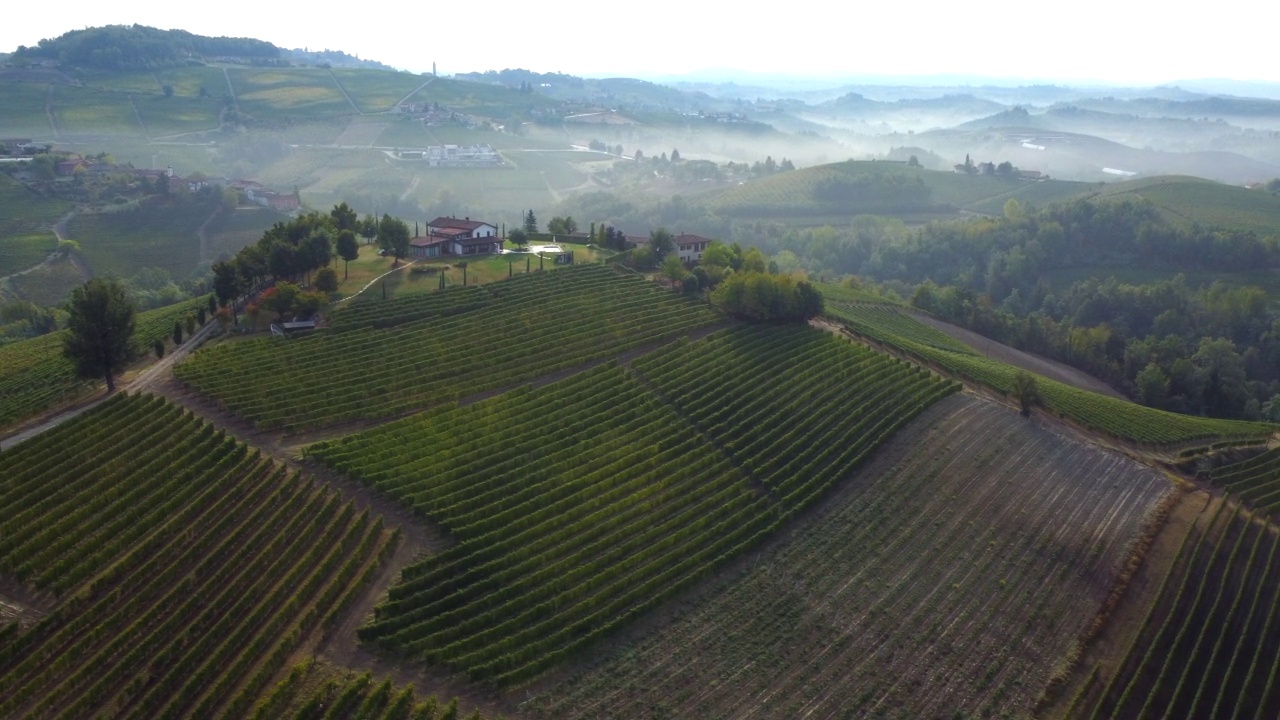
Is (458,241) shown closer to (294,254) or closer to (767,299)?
(294,254)

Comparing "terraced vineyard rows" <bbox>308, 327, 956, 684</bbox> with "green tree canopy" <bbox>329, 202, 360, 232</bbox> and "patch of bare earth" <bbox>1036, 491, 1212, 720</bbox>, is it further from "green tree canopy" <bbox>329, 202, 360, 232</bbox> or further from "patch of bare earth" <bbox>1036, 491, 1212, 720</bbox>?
"green tree canopy" <bbox>329, 202, 360, 232</bbox>

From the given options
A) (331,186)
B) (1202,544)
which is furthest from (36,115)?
(1202,544)

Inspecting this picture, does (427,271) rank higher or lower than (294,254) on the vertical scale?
lower

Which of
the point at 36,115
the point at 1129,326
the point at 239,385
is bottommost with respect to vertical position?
the point at 1129,326

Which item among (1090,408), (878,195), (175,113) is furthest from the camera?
(175,113)

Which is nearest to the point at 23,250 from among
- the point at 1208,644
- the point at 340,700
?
the point at 340,700

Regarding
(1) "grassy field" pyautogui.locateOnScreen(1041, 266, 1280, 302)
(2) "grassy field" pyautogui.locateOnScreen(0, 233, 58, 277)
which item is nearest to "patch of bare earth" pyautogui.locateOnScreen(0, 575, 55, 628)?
(2) "grassy field" pyautogui.locateOnScreen(0, 233, 58, 277)

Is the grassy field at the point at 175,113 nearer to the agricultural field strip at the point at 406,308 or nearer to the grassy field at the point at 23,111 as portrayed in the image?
the grassy field at the point at 23,111

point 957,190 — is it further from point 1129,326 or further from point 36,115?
point 36,115
